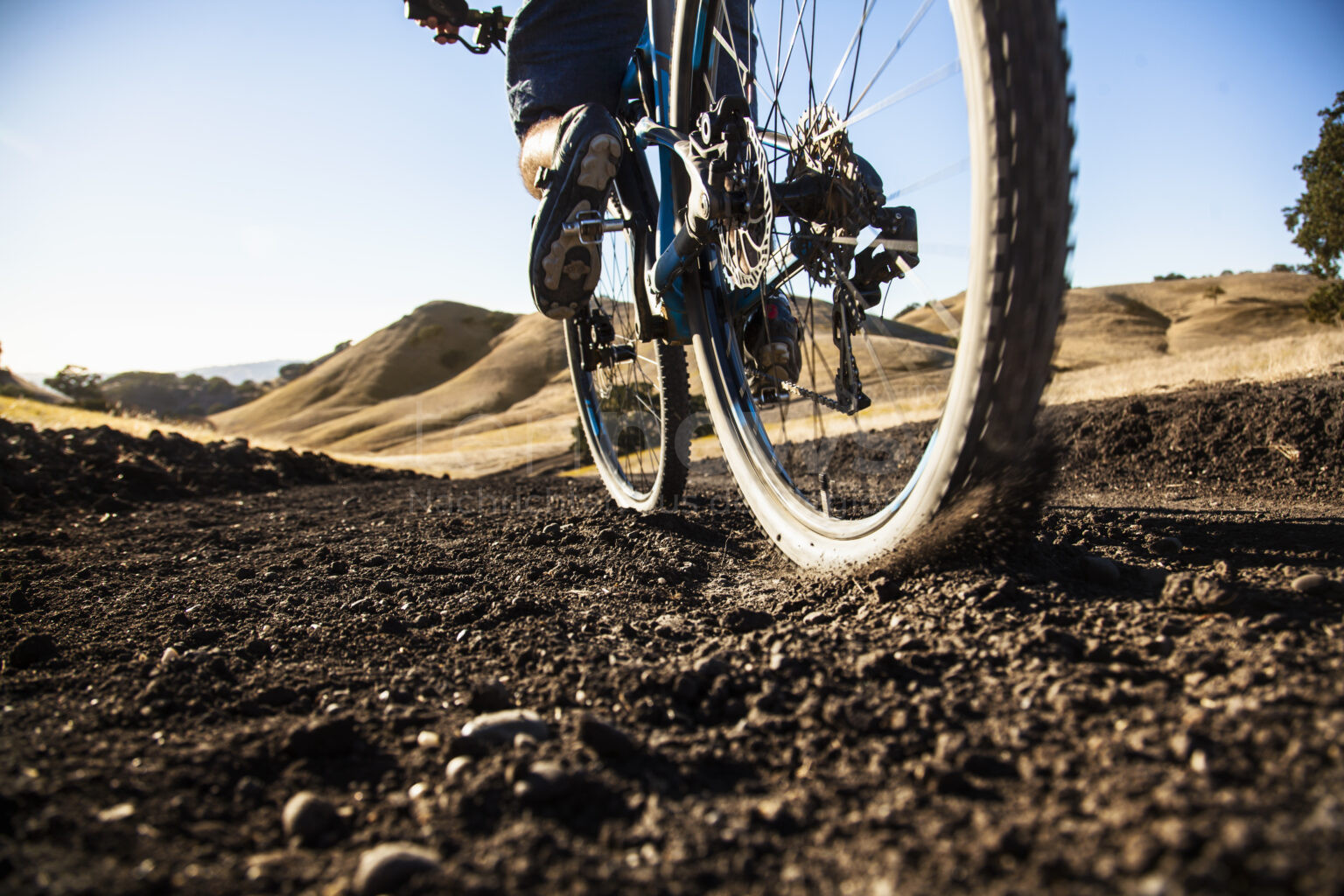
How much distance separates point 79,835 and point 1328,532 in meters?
2.82

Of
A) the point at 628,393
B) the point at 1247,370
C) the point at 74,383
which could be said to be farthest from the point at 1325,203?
the point at 74,383

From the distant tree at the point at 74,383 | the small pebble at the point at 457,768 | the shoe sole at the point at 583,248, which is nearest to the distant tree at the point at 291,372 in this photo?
the distant tree at the point at 74,383

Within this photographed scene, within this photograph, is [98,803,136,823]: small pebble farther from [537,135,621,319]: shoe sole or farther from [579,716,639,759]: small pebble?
[537,135,621,319]: shoe sole

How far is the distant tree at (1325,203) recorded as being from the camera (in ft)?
82.0

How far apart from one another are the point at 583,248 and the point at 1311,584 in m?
2.32

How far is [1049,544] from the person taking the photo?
6.44 ft

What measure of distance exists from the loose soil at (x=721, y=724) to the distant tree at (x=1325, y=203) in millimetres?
31046

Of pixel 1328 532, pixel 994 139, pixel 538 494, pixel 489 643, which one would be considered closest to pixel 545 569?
pixel 489 643

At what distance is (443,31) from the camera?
4016mm

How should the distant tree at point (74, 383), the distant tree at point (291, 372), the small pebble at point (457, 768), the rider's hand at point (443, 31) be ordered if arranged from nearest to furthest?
the small pebble at point (457, 768) → the rider's hand at point (443, 31) → the distant tree at point (74, 383) → the distant tree at point (291, 372)

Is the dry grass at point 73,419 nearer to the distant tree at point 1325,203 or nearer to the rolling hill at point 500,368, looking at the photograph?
the rolling hill at point 500,368

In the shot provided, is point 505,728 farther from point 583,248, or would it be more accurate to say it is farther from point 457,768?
point 583,248

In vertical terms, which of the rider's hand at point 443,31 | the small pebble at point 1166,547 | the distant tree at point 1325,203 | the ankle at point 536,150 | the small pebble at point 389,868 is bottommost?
the small pebble at point 389,868

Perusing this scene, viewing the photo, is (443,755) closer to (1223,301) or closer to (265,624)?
(265,624)
